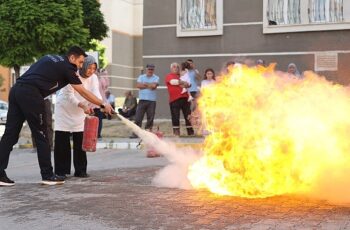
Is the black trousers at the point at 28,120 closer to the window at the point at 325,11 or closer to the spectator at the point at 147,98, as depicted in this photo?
the spectator at the point at 147,98

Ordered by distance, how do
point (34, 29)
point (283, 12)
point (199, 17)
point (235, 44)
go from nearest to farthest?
1. point (34, 29)
2. point (283, 12)
3. point (235, 44)
4. point (199, 17)

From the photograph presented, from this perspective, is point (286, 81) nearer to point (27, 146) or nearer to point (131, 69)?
point (27, 146)

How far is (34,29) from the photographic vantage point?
47.4ft

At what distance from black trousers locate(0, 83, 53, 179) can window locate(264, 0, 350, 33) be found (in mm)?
9704

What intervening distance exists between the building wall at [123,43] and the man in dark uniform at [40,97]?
36065mm

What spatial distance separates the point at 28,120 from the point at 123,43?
41025mm

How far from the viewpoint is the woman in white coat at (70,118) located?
8.48m

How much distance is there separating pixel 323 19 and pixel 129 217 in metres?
11.4

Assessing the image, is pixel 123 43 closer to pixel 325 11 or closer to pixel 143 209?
pixel 325 11

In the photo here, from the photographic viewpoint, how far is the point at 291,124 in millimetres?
6520

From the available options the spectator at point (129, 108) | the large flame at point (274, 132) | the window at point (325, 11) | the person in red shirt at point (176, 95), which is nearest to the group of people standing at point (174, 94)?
the person in red shirt at point (176, 95)

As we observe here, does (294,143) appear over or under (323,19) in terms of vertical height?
under

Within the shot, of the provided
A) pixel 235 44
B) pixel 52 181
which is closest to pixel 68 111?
pixel 52 181

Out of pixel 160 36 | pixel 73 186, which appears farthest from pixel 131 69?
pixel 73 186
